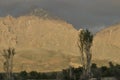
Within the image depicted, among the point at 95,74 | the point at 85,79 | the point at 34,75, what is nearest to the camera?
the point at 85,79

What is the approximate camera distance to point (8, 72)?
15375cm

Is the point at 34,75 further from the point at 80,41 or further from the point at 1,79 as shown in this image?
the point at 80,41

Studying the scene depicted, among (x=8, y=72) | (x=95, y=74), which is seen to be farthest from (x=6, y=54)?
(x=95, y=74)

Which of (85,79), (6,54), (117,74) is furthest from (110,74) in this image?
(6,54)

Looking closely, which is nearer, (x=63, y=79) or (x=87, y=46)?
(x=87, y=46)

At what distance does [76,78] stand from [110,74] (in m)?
13.1

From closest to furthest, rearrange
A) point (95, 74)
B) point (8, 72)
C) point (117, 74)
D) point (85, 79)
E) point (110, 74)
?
point (85, 79) → point (117, 74) → point (95, 74) → point (110, 74) → point (8, 72)

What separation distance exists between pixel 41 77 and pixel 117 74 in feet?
225

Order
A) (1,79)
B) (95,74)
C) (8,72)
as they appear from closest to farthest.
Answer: (95,74) → (8,72) → (1,79)

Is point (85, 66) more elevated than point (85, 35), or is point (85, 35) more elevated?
point (85, 35)

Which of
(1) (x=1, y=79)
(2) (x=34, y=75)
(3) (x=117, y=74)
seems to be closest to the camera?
(3) (x=117, y=74)

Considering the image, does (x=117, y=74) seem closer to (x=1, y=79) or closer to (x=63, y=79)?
(x=63, y=79)

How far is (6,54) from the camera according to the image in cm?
14725

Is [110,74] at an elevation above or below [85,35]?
below
